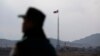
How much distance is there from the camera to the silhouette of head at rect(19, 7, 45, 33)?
5.20 meters

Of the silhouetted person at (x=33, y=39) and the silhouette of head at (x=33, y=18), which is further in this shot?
the silhouette of head at (x=33, y=18)

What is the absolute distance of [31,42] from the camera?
5090 mm

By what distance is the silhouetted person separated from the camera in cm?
502

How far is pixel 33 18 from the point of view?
525 centimetres

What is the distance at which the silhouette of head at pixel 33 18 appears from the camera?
17.1ft

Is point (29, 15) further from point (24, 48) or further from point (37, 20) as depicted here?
point (24, 48)

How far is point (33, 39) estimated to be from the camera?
512 centimetres

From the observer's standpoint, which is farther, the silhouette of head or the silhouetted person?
the silhouette of head

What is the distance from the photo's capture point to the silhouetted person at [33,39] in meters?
5.02

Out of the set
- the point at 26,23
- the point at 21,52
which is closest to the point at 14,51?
the point at 21,52

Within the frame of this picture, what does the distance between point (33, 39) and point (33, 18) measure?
0.30 m

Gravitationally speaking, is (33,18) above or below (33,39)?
above

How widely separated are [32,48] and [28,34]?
185 millimetres

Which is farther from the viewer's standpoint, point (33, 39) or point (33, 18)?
point (33, 18)
